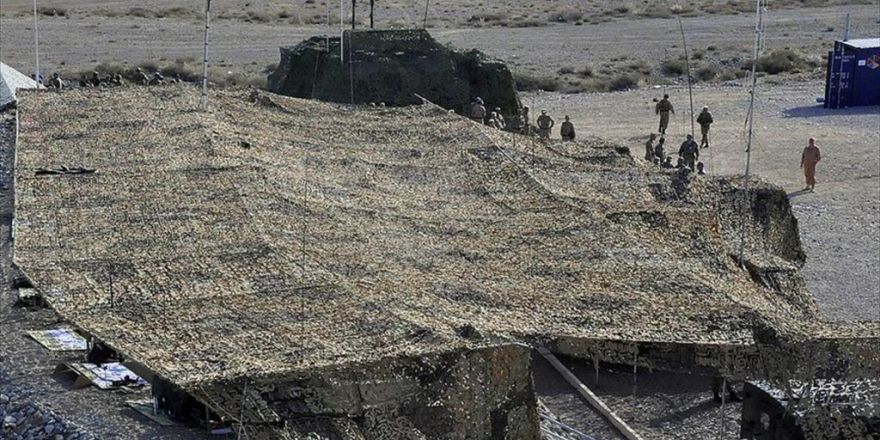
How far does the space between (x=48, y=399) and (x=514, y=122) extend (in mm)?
18949

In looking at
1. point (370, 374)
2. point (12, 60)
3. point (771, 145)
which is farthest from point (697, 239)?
point (12, 60)

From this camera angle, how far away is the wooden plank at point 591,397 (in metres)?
17.0

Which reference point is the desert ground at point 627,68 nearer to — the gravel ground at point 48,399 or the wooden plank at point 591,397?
the gravel ground at point 48,399

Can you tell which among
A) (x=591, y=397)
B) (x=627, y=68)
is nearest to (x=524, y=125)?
(x=591, y=397)

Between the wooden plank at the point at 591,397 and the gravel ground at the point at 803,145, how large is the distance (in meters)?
7.85

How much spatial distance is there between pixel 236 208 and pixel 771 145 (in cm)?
2037

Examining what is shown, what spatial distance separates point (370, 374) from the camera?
48.8ft

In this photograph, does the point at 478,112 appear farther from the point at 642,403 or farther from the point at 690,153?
the point at 642,403

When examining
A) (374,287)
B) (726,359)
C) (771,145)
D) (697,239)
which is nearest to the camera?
(726,359)

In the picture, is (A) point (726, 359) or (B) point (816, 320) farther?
(B) point (816, 320)

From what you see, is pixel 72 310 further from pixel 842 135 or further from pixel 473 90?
pixel 842 135

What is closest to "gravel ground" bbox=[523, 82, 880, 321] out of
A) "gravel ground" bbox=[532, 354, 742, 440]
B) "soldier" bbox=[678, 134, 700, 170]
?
"soldier" bbox=[678, 134, 700, 170]

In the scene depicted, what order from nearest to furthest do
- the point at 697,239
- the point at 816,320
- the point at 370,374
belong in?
the point at 370,374
the point at 816,320
the point at 697,239

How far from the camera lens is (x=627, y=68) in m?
49.9
